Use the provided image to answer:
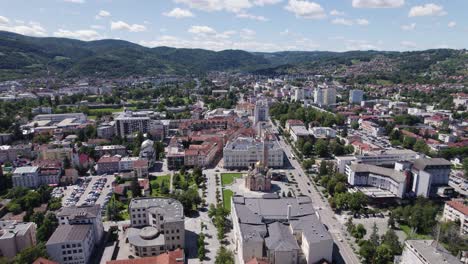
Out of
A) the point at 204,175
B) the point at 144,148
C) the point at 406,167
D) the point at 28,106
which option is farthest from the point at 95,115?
the point at 406,167

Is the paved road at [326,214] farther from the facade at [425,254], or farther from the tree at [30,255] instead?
the tree at [30,255]

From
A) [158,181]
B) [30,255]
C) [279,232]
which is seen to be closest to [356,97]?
[158,181]

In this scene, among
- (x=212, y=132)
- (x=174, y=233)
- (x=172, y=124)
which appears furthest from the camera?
(x=172, y=124)

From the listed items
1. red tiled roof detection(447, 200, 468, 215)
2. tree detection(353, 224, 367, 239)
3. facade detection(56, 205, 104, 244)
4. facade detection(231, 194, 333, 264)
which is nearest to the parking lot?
facade detection(56, 205, 104, 244)

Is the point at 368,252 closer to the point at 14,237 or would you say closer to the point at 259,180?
the point at 259,180

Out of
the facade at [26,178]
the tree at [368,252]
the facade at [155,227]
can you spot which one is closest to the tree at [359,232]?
the tree at [368,252]

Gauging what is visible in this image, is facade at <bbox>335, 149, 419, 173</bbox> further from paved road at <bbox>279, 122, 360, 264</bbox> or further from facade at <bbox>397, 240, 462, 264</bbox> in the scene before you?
facade at <bbox>397, 240, 462, 264</bbox>

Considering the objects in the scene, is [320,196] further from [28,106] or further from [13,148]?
[28,106]
